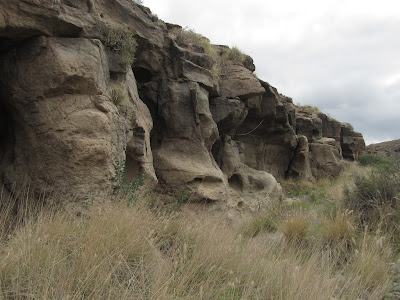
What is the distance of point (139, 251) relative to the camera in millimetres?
3414

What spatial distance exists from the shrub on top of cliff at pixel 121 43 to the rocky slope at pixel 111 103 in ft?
0.07

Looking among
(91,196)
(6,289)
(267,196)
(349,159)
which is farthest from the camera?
(349,159)

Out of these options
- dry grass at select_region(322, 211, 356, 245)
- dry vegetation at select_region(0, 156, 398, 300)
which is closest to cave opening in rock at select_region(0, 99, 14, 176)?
dry vegetation at select_region(0, 156, 398, 300)

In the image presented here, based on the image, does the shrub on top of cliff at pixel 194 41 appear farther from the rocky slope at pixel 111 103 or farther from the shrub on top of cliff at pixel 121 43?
the shrub on top of cliff at pixel 121 43

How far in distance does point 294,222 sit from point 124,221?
337cm

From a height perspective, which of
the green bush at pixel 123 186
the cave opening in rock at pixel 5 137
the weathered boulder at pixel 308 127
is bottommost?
the green bush at pixel 123 186

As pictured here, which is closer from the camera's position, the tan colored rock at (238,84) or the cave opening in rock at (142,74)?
the cave opening in rock at (142,74)

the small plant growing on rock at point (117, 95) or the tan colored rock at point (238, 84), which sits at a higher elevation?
the tan colored rock at point (238, 84)

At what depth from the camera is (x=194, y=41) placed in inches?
424

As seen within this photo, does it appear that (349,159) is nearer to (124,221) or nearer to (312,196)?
(312,196)

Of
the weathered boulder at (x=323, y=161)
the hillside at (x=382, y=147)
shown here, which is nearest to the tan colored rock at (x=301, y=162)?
the weathered boulder at (x=323, y=161)

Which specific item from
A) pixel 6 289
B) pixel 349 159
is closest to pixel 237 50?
pixel 6 289

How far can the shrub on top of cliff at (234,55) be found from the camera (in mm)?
11961

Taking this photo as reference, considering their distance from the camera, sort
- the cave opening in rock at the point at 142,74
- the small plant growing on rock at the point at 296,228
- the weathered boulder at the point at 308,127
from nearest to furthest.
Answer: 1. the small plant growing on rock at the point at 296,228
2. the cave opening in rock at the point at 142,74
3. the weathered boulder at the point at 308,127
